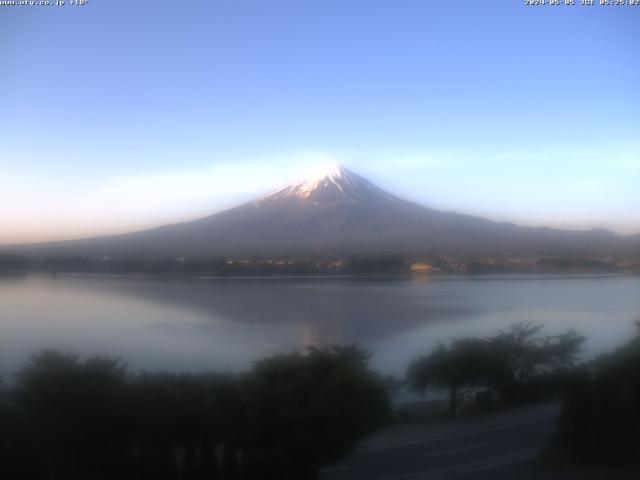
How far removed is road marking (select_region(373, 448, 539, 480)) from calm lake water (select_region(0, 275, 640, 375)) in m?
2.10

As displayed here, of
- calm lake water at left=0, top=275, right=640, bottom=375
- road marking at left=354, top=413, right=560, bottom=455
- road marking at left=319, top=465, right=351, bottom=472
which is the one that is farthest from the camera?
calm lake water at left=0, top=275, right=640, bottom=375

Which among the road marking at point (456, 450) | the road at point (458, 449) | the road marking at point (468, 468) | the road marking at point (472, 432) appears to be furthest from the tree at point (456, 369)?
the road marking at point (468, 468)

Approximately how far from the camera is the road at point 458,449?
20.5 ft

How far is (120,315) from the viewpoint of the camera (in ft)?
33.1

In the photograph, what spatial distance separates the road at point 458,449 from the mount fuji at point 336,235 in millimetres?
6929

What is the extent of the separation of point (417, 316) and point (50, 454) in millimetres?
6973

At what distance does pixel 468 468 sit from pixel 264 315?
4.76 metres

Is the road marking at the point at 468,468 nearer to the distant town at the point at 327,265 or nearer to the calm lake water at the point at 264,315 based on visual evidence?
the calm lake water at the point at 264,315

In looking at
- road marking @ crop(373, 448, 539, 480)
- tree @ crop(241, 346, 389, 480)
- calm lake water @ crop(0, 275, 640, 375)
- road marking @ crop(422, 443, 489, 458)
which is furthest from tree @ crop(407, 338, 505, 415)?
tree @ crop(241, 346, 389, 480)

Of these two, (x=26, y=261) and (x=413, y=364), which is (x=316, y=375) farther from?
(x=26, y=261)

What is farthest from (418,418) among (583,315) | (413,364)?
(583,315)

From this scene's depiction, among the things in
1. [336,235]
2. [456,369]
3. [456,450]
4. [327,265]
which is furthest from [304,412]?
[336,235]

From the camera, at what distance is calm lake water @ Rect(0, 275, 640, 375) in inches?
326

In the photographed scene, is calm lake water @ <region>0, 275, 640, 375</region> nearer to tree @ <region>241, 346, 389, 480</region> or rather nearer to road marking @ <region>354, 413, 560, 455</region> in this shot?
tree @ <region>241, 346, 389, 480</region>
